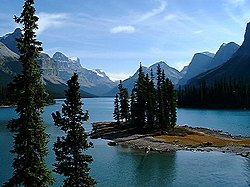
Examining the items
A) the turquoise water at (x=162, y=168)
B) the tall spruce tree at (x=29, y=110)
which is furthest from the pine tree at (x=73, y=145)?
the turquoise water at (x=162, y=168)

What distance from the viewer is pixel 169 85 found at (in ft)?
394

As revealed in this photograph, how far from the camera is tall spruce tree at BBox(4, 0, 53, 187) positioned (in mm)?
29578

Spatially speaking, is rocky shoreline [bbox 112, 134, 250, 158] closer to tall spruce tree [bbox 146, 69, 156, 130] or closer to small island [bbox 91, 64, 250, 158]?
small island [bbox 91, 64, 250, 158]

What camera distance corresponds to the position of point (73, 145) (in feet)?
111

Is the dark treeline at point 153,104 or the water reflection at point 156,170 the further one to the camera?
the dark treeline at point 153,104

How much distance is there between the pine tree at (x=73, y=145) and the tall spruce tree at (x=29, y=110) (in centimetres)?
335

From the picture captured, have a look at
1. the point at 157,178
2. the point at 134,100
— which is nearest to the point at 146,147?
the point at 157,178

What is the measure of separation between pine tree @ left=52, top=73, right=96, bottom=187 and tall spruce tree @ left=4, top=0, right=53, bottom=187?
335 cm

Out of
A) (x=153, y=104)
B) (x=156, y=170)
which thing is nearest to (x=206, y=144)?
(x=153, y=104)

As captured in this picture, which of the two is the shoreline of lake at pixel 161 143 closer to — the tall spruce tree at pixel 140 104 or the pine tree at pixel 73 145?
the tall spruce tree at pixel 140 104

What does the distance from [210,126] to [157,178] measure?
9082cm

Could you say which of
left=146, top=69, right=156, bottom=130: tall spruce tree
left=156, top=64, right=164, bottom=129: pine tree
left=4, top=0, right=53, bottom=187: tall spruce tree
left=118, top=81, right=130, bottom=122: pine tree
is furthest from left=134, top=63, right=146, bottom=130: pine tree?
left=4, top=0, right=53, bottom=187: tall spruce tree

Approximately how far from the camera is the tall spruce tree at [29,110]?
1164 inches

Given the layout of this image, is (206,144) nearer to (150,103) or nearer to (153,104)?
(150,103)
